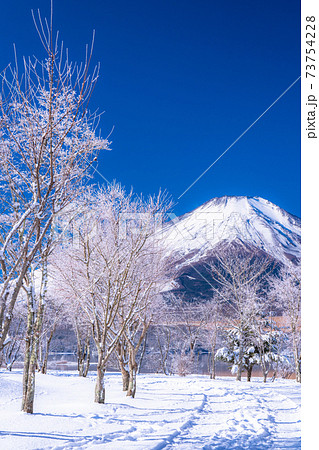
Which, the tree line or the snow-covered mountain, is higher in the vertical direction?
the snow-covered mountain

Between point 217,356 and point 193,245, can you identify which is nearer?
point 217,356

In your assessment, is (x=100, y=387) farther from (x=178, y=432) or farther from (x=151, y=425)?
(x=178, y=432)

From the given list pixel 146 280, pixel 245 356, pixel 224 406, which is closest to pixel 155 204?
pixel 146 280

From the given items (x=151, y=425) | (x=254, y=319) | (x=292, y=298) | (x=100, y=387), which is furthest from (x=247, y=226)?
(x=151, y=425)

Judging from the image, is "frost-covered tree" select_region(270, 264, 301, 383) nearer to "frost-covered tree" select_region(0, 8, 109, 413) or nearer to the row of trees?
the row of trees

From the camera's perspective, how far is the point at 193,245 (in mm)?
96125

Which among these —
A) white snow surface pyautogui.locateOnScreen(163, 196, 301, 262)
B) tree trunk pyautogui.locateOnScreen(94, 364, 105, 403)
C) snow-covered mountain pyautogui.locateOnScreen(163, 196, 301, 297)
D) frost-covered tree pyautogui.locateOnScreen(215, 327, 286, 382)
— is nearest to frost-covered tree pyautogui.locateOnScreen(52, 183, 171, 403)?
tree trunk pyautogui.locateOnScreen(94, 364, 105, 403)

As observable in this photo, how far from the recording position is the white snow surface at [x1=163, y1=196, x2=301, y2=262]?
90.6 m

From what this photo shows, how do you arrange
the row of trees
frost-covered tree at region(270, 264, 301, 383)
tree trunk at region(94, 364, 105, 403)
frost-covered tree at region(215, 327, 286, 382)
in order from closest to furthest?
tree trunk at region(94, 364, 105, 403), frost-covered tree at region(270, 264, 301, 383), the row of trees, frost-covered tree at region(215, 327, 286, 382)

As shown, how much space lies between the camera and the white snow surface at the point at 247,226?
3565 inches
